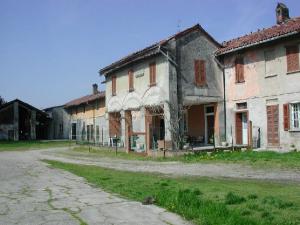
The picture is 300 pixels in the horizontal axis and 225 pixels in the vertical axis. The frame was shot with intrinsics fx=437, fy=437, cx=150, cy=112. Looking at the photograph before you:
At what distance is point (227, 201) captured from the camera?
7930 millimetres

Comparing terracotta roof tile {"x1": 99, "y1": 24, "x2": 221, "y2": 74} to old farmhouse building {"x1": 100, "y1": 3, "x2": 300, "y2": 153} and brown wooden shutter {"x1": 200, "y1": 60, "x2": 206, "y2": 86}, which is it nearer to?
old farmhouse building {"x1": 100, "y1": 3, "x2": 300, "y2": 153}

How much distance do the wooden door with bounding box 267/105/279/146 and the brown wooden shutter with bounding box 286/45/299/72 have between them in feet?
7.24

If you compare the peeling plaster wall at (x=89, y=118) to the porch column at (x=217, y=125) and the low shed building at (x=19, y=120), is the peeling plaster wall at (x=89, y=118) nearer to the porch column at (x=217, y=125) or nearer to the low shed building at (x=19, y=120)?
the low shed building at (x=19, y=120)

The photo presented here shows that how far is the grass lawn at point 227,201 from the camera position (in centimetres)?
Result: 657

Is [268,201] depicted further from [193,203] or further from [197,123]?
[197,123]

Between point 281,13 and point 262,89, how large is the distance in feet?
18.4

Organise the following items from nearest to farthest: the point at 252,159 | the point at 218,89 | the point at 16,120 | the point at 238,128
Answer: the point at 252,159 → the point at 238,128 → the point at 218,89 → the point at 16,120

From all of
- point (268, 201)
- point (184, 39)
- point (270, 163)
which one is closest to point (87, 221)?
point (268, 201)

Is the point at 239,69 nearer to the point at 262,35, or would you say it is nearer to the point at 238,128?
the point at 262,35

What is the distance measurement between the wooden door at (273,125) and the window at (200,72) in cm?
460

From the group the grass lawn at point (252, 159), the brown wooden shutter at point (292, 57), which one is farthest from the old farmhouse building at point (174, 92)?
the brown wooden shutter at point (292, 57)

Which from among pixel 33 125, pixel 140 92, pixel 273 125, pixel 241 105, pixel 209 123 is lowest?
pixel 273 125

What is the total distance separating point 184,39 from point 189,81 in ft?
8.15

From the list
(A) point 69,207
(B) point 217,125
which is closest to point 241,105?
(B) point 217,125
